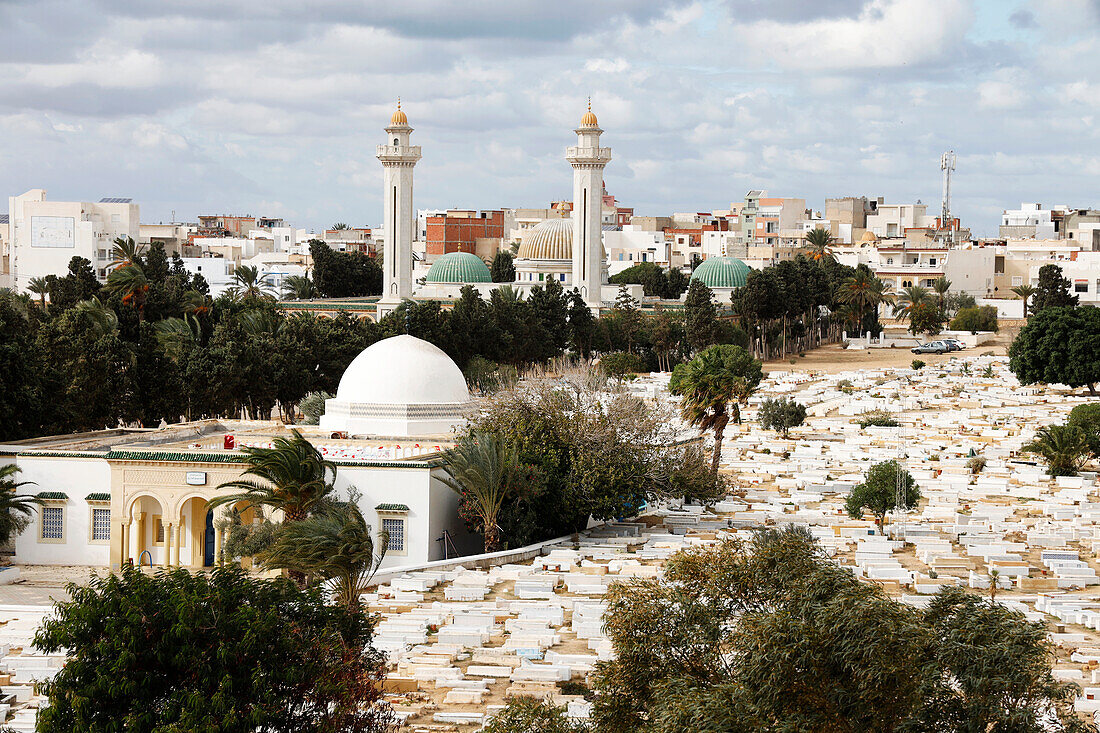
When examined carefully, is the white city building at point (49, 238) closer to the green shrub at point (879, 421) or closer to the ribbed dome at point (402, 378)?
the green shrub at point (879, 421)

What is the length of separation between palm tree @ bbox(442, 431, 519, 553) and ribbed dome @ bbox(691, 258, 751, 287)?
203ft

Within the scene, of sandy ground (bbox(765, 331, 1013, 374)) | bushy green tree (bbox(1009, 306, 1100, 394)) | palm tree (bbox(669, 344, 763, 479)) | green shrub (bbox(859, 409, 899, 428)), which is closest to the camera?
palm tree (bbox(669, 344, 763, 479))

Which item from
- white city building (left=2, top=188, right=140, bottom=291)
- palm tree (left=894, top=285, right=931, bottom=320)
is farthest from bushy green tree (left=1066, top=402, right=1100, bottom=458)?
white city building (left=2, top=188, right=140, bottom=291)

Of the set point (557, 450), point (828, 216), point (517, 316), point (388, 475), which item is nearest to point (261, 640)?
point (388, 475)

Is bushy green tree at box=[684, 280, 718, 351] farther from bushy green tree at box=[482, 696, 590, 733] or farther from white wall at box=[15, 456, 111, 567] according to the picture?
bushy green tree at box=[482, 696, 590, 733]

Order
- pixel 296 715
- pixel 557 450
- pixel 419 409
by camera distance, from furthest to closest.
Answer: pixel 419 409 < pixel 557 450 < pixel 296 715

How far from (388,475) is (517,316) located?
1211 inches

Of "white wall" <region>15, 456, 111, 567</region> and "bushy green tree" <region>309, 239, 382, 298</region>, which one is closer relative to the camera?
"white wall" <region>15, 456, 111, 567</region>

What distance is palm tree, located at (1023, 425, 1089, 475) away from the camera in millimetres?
37219

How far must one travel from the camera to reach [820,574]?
1372 centimetres

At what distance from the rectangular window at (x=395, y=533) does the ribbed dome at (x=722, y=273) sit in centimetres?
6272

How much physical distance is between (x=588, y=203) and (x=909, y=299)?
94.3 ft

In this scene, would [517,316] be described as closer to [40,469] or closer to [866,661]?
[40,469]

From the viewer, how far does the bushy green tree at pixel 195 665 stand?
13602 mm
